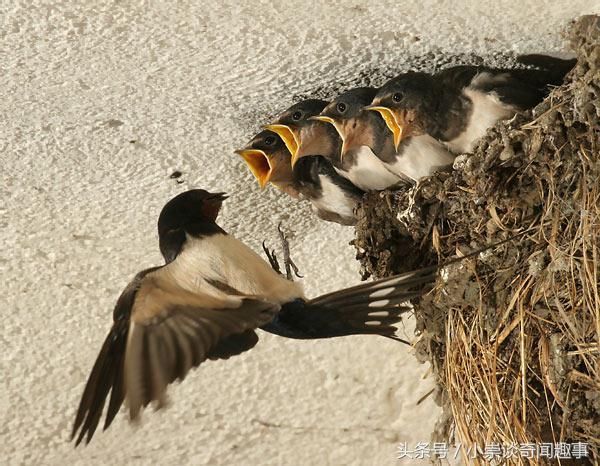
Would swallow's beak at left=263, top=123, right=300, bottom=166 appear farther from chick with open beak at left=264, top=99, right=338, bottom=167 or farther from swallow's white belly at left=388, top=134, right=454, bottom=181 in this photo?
swallow's white belly at left=388, top=134, right=454, bottom=181

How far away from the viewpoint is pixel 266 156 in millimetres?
1865

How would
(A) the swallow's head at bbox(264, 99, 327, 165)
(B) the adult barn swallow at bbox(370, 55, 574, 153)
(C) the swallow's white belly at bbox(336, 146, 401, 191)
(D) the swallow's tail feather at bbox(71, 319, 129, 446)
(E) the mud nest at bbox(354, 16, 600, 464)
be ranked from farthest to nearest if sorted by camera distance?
(C) the swallow's white belly at bbox(336, 146, 401, 191) < (A) the swallow's head at bbox(264, 99, 327, 165) < (B) the adult barn swallow at bbox(370, 55, 574, 153) < (E) the mud nest at bbox(354, 16, 600, 464) < (D) the swallow's tail feather at bbox(71, 319, 129, 446)

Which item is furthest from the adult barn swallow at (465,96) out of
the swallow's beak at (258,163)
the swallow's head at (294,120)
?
the swallow's beak at (258,163)

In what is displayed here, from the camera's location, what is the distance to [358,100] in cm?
181

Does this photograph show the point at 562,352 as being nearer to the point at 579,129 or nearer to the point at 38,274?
the point at 579,129

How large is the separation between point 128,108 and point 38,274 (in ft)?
1.46

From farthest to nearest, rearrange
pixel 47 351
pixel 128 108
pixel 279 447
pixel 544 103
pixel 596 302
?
pixel 279 447
pixel 47 351
pixel 128 108
pixel 544 103
pixel 596 302

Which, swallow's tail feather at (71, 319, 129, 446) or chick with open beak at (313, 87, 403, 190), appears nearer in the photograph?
swallow's tail feather at (71, 319, 129, 446)

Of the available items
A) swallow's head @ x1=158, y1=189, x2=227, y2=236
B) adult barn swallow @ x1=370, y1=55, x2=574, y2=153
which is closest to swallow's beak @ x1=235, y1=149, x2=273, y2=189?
swallow's head @ x1=158, y1=189, x2=227, y2=236

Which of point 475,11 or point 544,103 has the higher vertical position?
point 475,11

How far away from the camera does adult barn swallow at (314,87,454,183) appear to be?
1.81 metres

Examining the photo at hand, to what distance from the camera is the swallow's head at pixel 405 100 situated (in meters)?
1.74

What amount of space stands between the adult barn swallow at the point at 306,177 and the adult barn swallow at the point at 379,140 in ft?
0.26

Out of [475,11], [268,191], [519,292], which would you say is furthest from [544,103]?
[268,191]
